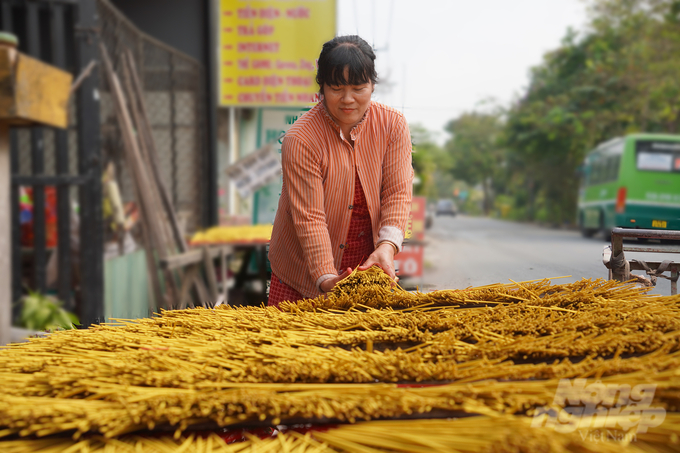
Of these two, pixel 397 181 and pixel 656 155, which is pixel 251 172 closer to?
pixel 397 181

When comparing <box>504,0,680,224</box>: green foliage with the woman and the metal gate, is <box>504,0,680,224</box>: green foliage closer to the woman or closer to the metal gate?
the metal gate

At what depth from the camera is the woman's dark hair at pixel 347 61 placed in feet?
5.47

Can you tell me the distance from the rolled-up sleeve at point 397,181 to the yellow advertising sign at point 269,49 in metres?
5.44

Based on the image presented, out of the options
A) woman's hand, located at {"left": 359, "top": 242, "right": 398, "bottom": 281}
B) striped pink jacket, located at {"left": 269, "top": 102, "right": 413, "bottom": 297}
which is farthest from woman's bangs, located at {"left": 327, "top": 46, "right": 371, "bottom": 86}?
woman's hand, located at {"left": 359, "top": 242, "right": 398, "bottom": 281}

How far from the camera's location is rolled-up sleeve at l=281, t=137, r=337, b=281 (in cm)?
180

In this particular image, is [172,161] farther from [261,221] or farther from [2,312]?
[2,312]

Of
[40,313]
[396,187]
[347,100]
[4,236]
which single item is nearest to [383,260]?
[396,187]

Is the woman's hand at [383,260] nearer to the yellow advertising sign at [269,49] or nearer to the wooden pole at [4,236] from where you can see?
the wooden pole at [4,236]

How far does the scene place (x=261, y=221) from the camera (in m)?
8.23

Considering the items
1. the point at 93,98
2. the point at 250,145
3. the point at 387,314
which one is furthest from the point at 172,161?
the point at 387,314

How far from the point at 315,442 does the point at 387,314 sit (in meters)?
0.47

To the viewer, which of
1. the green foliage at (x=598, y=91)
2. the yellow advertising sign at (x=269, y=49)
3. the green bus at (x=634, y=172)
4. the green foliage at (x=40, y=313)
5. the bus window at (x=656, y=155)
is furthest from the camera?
the green foliage at (x=598, y=91)

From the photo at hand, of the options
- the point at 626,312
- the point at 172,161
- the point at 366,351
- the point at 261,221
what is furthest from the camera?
the point at 261,221

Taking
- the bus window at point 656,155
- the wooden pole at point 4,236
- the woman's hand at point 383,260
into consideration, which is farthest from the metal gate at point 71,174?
the bus window at point 656,155
